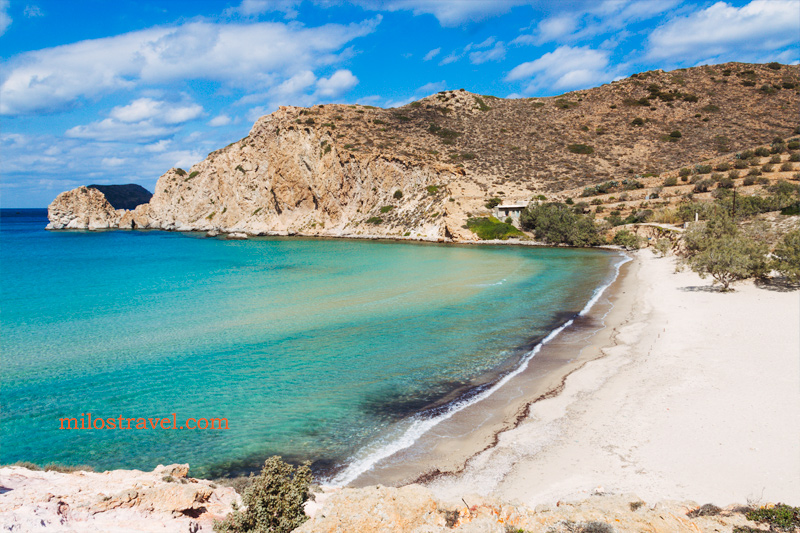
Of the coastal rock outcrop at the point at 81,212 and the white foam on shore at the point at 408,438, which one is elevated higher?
the coastal rock outcrop at the point at 81,212

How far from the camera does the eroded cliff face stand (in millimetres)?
60250

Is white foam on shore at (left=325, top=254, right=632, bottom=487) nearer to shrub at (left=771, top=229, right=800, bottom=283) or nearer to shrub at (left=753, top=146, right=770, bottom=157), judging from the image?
shrub at (left=771, top=229, right=800, bottom=283)

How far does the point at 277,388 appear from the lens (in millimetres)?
10711

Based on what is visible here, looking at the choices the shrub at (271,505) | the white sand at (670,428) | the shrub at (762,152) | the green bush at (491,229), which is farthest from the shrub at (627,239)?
the shrub at (271,505)

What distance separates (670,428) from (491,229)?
44760 millimetres

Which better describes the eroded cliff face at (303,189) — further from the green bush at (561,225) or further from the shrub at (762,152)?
the shrub at (762,152)

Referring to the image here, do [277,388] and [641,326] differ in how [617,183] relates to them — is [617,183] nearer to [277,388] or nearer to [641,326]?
[641,326]

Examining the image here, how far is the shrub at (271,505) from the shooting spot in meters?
4.28

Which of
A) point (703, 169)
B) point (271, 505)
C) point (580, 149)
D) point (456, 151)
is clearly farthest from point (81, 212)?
point (271, 505)

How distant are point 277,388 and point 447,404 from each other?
4141mm

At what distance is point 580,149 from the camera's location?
66.6m

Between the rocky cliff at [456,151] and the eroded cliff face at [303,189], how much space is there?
21 centimetres

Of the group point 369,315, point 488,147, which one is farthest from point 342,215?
point 369,315

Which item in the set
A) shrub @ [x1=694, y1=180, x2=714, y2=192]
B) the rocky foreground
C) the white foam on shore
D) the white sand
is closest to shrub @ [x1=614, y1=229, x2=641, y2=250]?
shrub @ [x1=694, y1=180, x2=714, y2=192]
